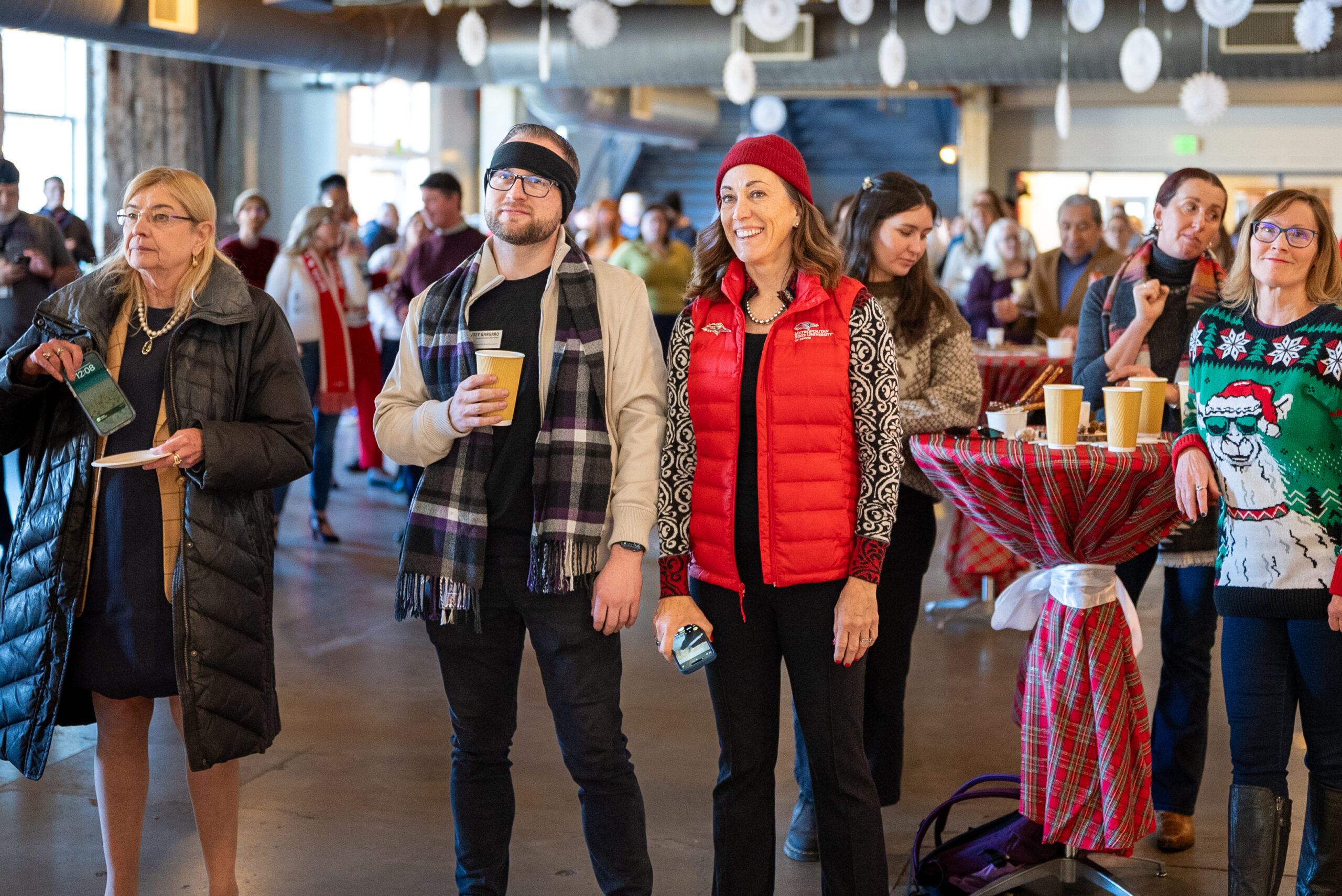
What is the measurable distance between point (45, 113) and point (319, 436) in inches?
257

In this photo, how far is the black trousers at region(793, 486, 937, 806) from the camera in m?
3.17

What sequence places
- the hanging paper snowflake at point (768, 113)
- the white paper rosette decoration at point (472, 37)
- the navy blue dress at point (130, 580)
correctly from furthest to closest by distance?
the hanging paper snowflake at point (768, 113), the white paper rosette decoration at point (472, 37), the navy blue dress at point (130, 580)

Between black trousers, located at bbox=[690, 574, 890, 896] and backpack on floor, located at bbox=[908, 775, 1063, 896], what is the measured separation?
1.82ft

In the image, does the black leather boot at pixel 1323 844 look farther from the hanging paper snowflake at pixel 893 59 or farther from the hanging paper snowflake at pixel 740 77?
the hanging paper snowflake at pixel 740 77

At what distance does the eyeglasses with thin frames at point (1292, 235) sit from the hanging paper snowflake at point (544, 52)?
8634 mm

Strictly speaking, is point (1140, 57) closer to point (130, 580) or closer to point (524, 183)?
point (524, 183)

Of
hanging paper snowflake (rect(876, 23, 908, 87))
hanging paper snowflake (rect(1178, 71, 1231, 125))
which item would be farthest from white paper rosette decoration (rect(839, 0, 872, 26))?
hanging paper snowflake (rect(1178, 71, 1231, 125))

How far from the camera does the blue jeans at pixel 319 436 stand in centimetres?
653

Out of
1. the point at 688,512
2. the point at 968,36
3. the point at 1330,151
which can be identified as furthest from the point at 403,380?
the point at 1330,151

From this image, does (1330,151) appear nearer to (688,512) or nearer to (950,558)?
(950,558)

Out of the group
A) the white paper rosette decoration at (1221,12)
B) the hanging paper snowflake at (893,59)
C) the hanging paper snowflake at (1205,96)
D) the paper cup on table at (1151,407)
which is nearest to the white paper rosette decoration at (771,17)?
the hanging paper snowflake at (893,59)

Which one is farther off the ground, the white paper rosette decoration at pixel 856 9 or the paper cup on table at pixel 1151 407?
the white paper rosette decoration at pixel 856 9

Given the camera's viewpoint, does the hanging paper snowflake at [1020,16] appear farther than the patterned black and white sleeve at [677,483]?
Yes

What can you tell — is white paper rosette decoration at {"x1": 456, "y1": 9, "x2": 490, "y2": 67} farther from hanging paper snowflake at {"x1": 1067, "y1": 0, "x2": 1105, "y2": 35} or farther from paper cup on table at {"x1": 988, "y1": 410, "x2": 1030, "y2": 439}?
paper cup on table at {"x1": 988, "y1": 410, "x2": 1030, "y2": 439}
